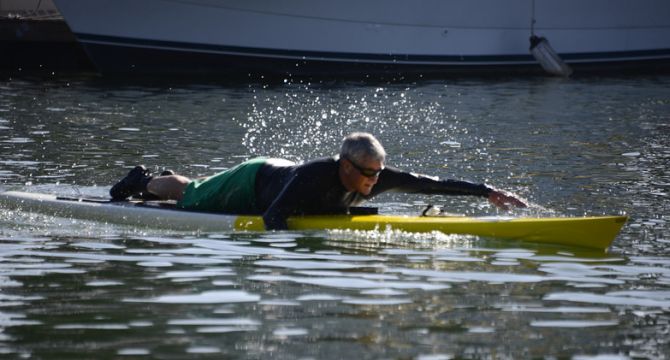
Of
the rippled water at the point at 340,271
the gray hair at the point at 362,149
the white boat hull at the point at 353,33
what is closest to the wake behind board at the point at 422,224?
the rippled water at the point at 340,271

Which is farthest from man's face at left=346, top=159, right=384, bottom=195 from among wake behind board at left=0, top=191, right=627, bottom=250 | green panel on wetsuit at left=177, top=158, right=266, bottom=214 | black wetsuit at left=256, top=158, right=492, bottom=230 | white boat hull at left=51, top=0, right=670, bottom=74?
white boat hull at left=51, top=0, right=670, bottom=74

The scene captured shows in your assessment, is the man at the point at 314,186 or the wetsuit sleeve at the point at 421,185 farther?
the wetsuit sleeve at the point at 421,185

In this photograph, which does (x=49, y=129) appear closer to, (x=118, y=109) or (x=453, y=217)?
(x=118, y=109)

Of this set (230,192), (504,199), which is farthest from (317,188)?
(504,199)

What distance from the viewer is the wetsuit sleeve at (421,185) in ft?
31.7

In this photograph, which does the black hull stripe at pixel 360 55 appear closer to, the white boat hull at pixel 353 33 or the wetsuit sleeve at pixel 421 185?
the white boat hull at pixel 353 33

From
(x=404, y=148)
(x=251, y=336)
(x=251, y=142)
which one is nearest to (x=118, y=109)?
(x=251, y=142)

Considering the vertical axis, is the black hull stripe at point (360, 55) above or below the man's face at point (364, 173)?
above

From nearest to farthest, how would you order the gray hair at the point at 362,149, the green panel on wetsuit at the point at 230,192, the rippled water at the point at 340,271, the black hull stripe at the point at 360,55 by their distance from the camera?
the rippled water at the point at 340,271
the gray hair at the point at 362,149
the green panel on wetsuit at the point at 230,192
the black hull stripe at the point at 360,55

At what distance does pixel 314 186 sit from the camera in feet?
31.1

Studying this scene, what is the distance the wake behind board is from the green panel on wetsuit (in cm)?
17

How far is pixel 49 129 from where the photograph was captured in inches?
692

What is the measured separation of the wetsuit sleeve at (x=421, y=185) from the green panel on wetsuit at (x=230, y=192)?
0.93 meters

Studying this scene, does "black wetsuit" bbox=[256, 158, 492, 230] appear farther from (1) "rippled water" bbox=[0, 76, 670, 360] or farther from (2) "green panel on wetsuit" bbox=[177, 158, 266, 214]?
(1) "rippled water" bbox=[0, 76, 670, 360]
